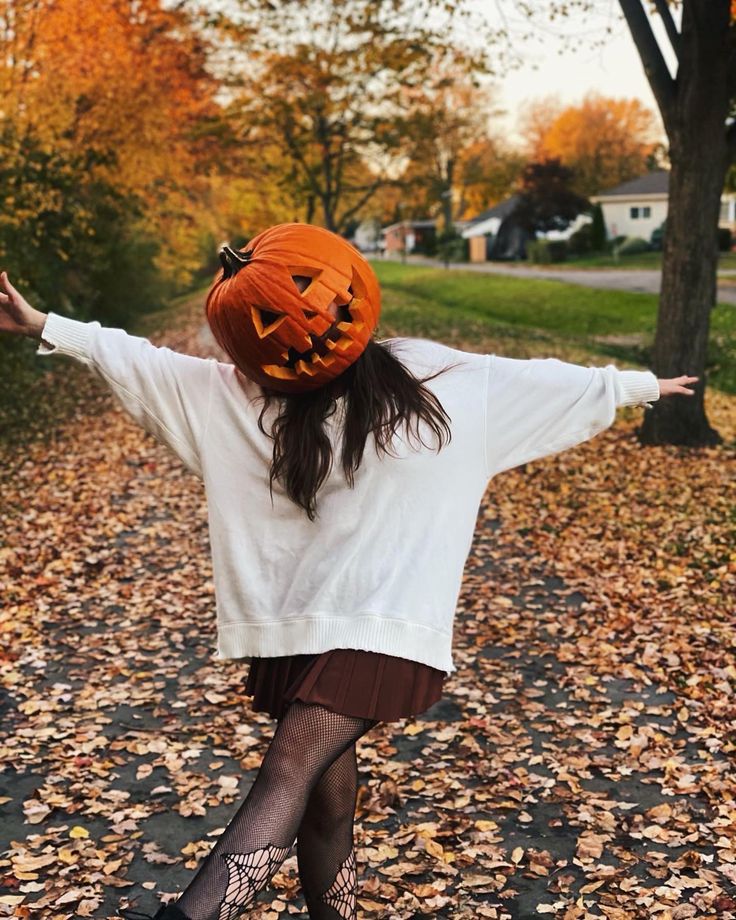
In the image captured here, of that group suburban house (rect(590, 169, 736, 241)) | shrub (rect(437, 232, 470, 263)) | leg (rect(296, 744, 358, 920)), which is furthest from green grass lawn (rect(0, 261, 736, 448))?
suburban house (rect(590, 169, 736, 241))

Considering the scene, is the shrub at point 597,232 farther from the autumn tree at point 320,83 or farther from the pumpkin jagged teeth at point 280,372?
the pumpkin jagged teeth at point 280,372

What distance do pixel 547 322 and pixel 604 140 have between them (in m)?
59.5

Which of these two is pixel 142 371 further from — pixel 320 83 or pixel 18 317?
pixel 320 83

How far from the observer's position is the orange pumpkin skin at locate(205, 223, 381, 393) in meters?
2.40

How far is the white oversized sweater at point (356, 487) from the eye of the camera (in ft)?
8.02

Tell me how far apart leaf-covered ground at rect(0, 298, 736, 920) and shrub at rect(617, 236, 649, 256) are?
51631 millimetres

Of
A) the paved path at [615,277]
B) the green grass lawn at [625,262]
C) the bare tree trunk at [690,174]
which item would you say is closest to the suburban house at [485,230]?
the green grass lawn at [625,262]

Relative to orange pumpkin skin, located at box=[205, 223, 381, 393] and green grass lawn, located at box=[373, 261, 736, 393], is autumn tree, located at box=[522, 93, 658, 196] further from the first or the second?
orange pumpkin skin, located at box=[205, 223, 381, 393]

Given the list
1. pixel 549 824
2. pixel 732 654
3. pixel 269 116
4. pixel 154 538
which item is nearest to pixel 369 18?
pixel 269 116

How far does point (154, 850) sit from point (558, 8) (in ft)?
34.3

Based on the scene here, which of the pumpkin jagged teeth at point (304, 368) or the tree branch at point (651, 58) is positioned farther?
the tree branch at point (651, 58)

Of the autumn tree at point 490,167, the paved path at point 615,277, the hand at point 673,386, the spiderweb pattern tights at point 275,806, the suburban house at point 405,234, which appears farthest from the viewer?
the suburban house at point 405,234

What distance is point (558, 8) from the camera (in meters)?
11.8

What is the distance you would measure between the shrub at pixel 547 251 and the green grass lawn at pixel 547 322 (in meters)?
12.8
